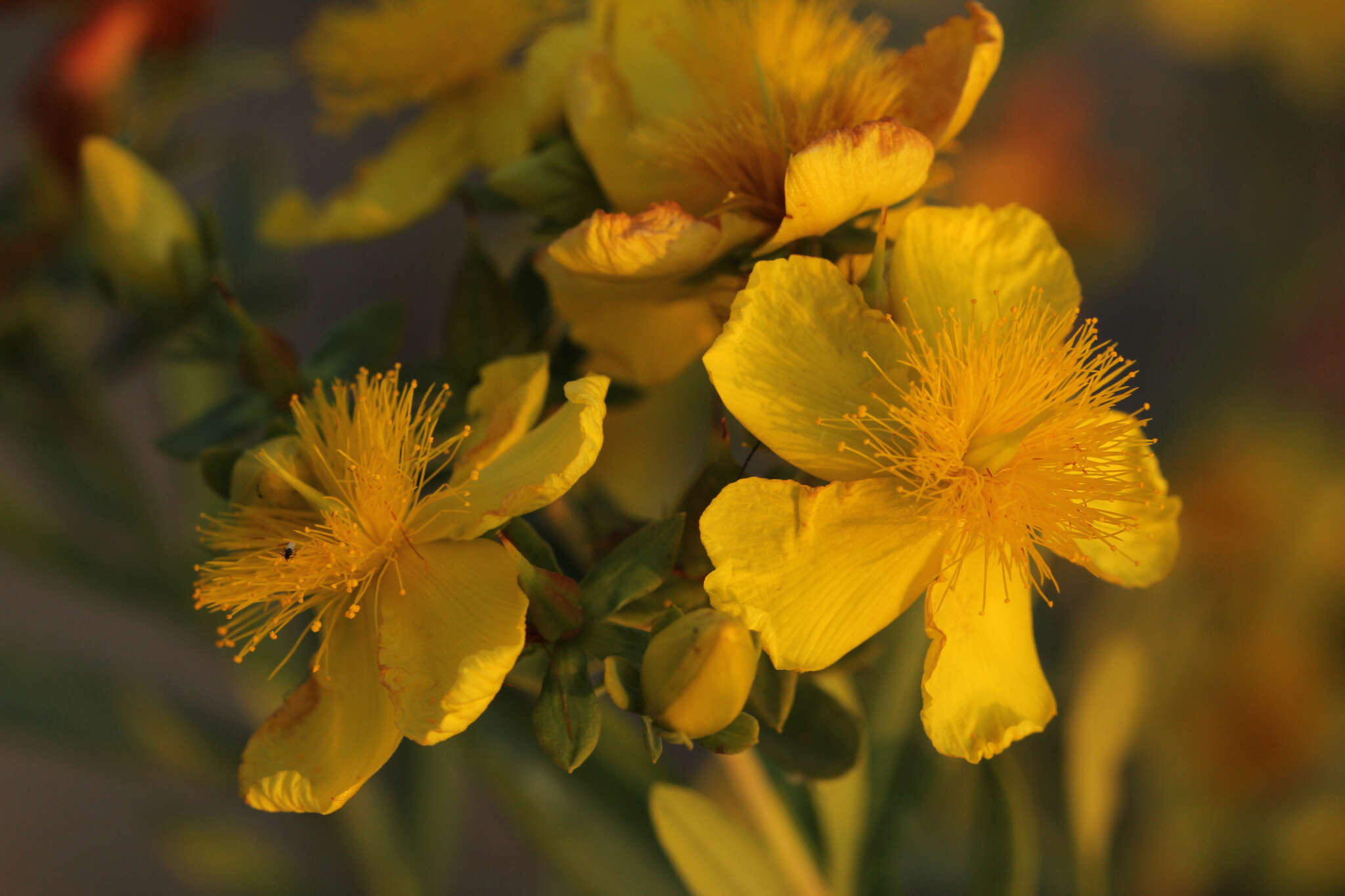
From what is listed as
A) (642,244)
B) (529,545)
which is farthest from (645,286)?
(529,545)

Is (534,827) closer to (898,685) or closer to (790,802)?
(790,802)

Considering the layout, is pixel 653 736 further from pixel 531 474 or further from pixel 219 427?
pixel 219 427

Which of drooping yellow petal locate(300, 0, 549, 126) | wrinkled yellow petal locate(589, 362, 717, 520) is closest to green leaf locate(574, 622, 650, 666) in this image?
wrinkled yellow petal locate(589, 362, 717, 520)

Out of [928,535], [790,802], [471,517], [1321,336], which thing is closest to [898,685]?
[790,802]

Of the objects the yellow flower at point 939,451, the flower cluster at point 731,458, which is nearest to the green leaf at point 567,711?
the flower cluster at point 731,458

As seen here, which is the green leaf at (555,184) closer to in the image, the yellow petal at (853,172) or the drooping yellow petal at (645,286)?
the drooping yellow petal at (645,286)

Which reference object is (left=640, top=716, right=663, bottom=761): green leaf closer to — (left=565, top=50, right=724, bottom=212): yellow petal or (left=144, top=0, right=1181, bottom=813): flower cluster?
(left=144, top=0, right=1181, bottom=813): flower cluster
